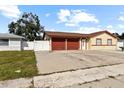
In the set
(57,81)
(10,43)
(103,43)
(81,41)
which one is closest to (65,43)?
(81,41)

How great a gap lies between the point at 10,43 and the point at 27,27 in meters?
21.7

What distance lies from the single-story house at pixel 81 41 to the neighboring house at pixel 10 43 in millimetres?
4869

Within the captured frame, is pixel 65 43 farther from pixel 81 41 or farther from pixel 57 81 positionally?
pixel 57 81

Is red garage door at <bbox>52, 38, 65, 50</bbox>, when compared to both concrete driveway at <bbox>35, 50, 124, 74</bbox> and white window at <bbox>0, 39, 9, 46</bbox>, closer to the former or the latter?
white window at <bbox>0, 39, 9, 46</bbox>

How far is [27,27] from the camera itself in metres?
→ 48.3

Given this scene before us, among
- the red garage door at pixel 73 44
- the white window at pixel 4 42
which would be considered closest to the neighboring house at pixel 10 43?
the white window at pixel 4 42

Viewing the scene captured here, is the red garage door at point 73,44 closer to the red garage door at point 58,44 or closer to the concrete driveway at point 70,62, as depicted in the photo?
the red garage door at point 58,44

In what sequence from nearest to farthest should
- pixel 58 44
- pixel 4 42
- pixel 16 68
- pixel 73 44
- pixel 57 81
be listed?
pixel 57 81
pixel 16 68
pixel 4 42
pixel 58 44
pixel 73 44

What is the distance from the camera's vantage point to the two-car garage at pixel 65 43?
27817 millimetres
